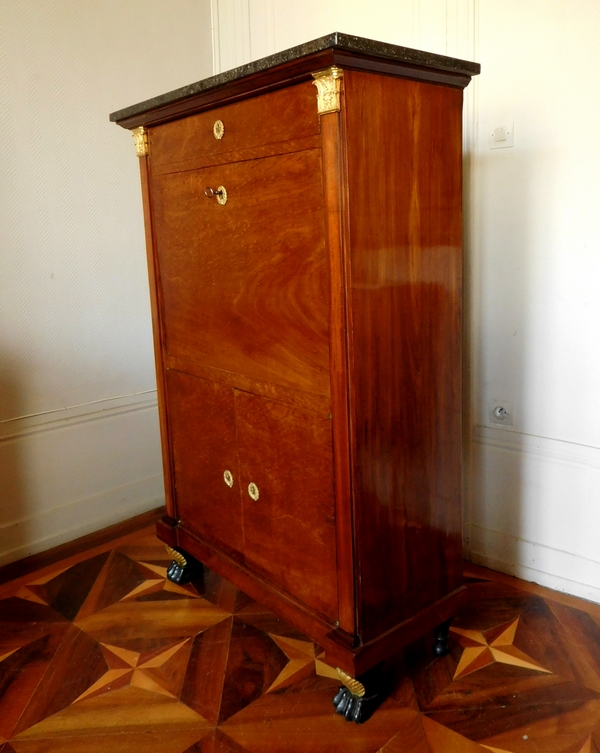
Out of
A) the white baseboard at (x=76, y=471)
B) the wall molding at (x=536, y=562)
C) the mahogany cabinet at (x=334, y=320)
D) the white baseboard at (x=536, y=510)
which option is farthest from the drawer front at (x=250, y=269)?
the wall molding at (x=536, y=562)

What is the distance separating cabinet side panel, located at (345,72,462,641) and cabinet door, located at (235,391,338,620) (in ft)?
0.31

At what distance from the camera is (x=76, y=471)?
246cm

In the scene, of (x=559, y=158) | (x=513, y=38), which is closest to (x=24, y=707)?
(x=559, y=158)

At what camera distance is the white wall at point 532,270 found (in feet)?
5.78

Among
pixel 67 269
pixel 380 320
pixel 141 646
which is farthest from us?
pixel 67 269

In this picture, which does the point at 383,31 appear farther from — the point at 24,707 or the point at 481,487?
the point at 24,707

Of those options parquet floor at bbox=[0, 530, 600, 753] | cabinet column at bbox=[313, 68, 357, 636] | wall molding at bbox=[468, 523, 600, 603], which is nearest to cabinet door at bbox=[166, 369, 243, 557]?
parquet floor at bbox=[0, 530, 600, 753]

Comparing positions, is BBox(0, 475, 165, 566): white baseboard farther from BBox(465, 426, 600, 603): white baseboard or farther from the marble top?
the marble top

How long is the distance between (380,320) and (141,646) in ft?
3.62

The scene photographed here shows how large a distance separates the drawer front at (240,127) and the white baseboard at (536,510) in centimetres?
113

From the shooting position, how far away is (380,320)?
4.52 ft

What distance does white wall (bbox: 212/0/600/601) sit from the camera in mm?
1761

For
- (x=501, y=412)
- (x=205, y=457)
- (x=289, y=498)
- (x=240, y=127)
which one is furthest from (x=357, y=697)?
(x=240, y=127)

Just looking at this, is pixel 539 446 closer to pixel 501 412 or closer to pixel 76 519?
pixel 501 412
